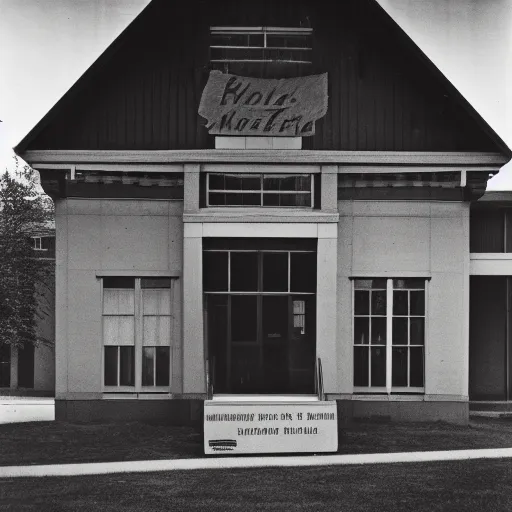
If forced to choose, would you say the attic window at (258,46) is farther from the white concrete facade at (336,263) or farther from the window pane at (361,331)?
the window pane at (361,331)

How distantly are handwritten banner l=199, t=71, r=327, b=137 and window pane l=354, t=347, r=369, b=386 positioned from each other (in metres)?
4.38

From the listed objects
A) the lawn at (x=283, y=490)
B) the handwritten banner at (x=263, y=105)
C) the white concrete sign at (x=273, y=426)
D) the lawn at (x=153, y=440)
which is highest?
the handwritten banner at (x=263, y=105)

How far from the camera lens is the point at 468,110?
1599 centimetres

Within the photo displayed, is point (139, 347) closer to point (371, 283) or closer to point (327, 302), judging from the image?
point (327, 302)

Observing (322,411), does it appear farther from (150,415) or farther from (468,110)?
(468,110)

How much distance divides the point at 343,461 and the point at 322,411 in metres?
1.02

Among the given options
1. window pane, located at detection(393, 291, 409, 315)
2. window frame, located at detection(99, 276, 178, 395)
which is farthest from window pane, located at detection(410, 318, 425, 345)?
window frame, located at detection(99, 276, 178, 395)

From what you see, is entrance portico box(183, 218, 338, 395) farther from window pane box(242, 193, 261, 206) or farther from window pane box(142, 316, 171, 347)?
window pane box(142, 316, 171, 347)

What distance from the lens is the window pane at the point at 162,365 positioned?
16547 mm

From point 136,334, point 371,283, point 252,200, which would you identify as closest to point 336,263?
point 371,283

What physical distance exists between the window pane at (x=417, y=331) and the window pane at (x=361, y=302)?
0.93 metres

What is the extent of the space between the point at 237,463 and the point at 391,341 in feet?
15.9

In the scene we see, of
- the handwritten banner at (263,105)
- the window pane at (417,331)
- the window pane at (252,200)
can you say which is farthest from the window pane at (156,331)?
the window pane at (417,331)

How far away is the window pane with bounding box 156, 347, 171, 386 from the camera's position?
16547 millimetres
